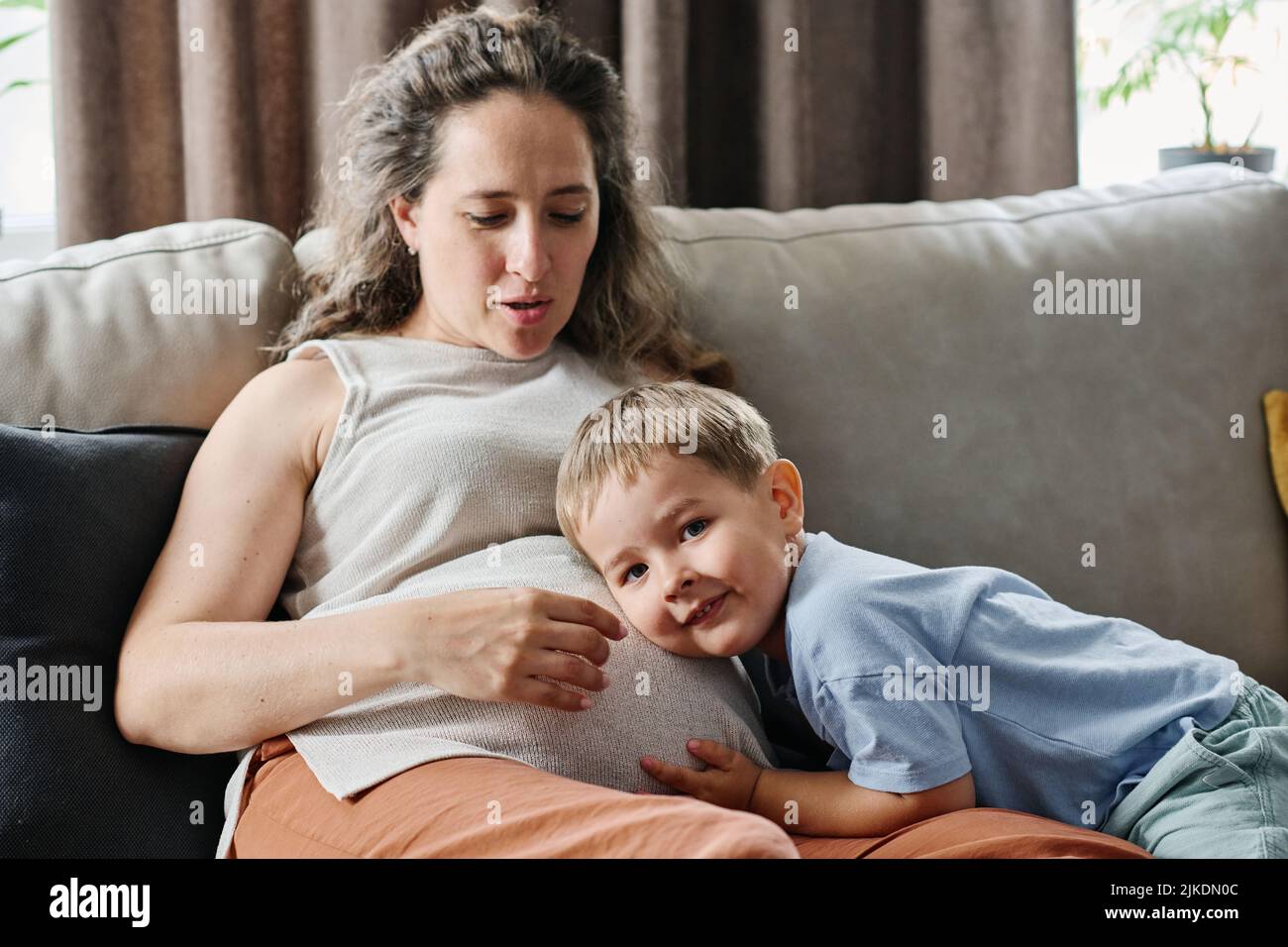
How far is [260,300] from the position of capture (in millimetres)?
1414

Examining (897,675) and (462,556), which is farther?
(462,556)

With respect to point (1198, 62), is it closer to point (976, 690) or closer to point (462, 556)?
point (976, 690)

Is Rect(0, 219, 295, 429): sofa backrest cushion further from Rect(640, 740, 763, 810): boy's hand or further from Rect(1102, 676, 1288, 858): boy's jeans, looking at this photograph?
Rect(1102, 676, 1288, 858): boy's jeans

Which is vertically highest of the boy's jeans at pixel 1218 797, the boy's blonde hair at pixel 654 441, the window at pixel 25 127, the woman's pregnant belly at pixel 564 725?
the window at pixel 25 127

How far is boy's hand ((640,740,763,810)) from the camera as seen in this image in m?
1.05

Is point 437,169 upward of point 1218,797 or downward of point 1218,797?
upward

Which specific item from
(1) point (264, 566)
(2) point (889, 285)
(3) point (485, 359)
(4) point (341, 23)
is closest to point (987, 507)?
(2) point (889, 285)

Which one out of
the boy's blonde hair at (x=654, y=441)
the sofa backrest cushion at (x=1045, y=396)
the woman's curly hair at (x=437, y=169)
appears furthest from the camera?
the sofa backrest cushion at (x=1045, y=396)

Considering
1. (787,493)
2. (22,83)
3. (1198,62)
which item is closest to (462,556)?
(787,493)

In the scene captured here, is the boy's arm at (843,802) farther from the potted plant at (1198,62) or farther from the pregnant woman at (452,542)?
the potted plant at (1198,62)

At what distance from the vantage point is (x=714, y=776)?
106cm

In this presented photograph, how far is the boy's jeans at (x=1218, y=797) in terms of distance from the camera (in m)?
0.97

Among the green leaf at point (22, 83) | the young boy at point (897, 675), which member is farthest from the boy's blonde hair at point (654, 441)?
the green leaf at point (22, 83)

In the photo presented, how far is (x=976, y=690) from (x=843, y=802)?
16 cm
